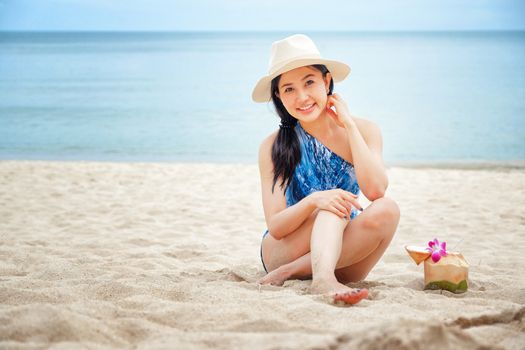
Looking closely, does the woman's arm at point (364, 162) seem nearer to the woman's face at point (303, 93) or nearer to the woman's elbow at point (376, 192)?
the woman's elbow at point (376, 192)

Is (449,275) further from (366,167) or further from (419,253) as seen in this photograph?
(366,167)

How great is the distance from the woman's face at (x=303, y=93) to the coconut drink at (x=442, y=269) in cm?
89

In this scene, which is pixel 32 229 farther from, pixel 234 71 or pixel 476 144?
pixel 234 71

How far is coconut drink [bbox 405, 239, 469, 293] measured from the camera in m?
2.82

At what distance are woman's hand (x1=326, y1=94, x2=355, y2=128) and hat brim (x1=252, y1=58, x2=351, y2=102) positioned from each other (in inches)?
6.7

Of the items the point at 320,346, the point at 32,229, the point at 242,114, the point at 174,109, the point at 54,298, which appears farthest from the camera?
the point at 174,109

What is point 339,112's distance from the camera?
119 inches

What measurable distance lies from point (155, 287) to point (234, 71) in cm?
3513

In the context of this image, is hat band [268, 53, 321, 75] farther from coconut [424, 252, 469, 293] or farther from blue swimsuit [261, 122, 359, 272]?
coconut [424, 252, 469, 293]

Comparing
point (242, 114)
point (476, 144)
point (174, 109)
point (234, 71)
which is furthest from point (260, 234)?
point (234, 71)

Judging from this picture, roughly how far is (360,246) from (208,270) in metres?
1.16

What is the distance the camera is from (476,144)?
1263 centimetres

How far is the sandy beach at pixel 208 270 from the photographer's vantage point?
198 centimetres

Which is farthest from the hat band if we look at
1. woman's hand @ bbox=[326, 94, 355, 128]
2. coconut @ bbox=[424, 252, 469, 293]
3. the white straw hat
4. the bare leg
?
coconut @ bbox=[424, 252, 469, 293]
